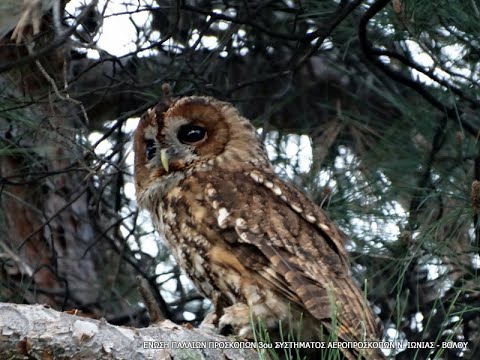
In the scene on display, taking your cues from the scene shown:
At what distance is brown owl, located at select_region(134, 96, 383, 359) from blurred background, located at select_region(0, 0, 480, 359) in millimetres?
166

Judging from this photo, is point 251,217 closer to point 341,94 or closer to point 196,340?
point 196,340

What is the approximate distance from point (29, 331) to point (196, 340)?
562mm

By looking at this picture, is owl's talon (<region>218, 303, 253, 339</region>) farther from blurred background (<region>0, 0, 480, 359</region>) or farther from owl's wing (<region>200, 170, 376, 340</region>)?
blurred background (<region>0, 0, 480, 359</region>)

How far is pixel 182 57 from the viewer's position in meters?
3.85

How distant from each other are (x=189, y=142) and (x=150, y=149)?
15 centimetres

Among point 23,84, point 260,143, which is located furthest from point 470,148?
point 23,84

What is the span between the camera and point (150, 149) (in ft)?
11.6

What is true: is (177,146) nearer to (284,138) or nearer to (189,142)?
(189,142)

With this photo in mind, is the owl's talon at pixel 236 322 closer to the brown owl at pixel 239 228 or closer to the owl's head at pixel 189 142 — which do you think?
the brown owl at pixel 239 228

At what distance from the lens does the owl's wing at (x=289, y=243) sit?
2842mm

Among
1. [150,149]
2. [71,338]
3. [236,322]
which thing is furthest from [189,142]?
[71,338]

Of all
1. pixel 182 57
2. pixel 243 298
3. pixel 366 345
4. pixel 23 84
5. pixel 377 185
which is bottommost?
pixel 366 345

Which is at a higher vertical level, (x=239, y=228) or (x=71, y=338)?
(x=239, y=228)

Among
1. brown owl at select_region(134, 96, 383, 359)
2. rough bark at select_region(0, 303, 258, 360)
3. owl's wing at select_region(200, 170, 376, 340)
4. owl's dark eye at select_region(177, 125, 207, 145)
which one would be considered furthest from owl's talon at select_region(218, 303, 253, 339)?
owl's dark eye at select_region(177, 125, 207, 145)
